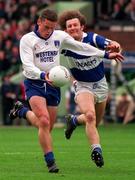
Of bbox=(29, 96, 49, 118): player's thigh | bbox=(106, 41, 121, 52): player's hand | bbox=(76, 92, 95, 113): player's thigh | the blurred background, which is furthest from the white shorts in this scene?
the blurred background

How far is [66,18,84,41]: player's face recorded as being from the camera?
1589cm

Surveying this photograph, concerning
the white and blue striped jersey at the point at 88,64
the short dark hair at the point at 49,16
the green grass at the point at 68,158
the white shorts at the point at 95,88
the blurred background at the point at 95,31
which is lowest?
the blurred background at the point at 95,31

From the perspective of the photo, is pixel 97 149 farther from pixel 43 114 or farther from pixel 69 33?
pixel 69 33

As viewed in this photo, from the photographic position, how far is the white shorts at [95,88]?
16094 millimetres

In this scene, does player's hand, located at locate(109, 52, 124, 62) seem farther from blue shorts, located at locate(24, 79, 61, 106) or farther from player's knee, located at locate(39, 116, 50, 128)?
player's knee, located at locate(39, 116, 50, 128)

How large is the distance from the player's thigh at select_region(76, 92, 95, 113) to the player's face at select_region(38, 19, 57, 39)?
4.69 ft

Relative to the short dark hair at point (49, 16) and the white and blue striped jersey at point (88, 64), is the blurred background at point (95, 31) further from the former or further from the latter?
the short dark hair at point (49, 16)

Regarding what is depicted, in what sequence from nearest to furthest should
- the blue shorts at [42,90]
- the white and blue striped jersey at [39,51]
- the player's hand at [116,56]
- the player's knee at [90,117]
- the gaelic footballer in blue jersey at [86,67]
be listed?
the white and blue striped jersey at [39,51]
the blue shorts at [42,90]
the player's hand at [116,56]
the player's knee at [90,117]
the gaelic footballer in blue jersey at [86,67]

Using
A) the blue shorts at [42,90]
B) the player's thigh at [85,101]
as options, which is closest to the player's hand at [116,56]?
the player's thigh at [85,101]

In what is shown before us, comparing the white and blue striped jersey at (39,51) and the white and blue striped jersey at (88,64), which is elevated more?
the white and blue striped jersey at (39,51)

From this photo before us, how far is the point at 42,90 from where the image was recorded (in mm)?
14727

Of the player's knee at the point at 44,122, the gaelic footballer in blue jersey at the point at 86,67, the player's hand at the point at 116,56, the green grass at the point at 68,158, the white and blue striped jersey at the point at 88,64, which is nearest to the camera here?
the green grass at the point at 68,158

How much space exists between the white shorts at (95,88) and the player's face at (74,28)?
78 centimetres

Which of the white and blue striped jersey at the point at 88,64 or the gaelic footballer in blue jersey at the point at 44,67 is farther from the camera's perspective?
the white and blue striped jersey at the point at 88,64
